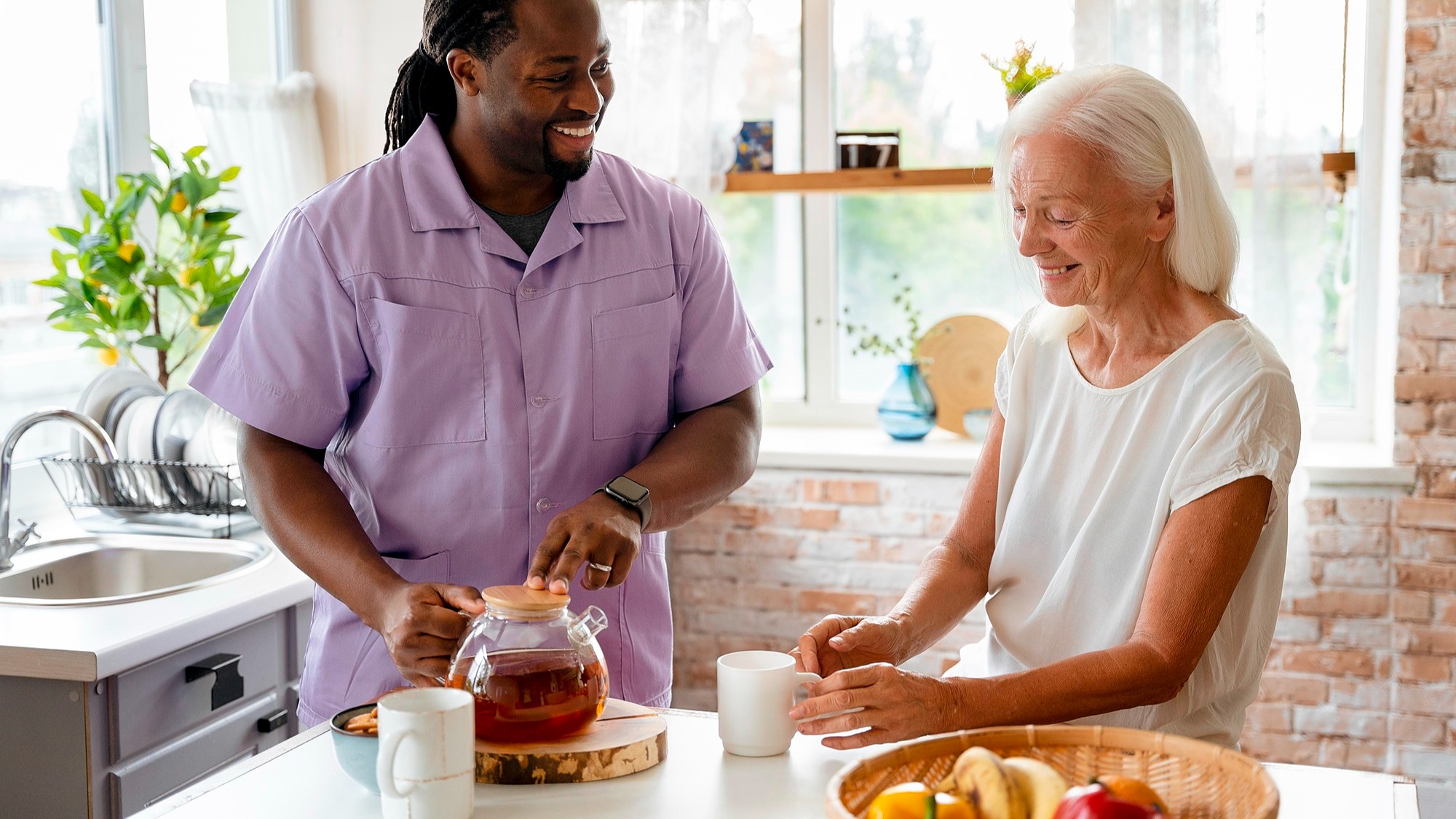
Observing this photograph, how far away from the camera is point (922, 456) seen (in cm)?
314

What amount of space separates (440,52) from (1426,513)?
2.38 m

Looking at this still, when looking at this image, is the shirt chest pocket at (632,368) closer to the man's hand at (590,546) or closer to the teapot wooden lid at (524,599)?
the man's hand at (590,546)

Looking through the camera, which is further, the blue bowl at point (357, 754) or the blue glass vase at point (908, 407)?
the blue glass vase at point (908, 407)

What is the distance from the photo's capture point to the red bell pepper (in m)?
0.86

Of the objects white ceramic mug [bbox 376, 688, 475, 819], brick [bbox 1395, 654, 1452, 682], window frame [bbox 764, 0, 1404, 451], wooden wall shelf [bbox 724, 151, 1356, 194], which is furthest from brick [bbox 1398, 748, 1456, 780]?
white ceramic mug [bbox 376, 688, 475, 819]

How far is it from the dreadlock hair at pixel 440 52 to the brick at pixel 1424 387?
7.31 feet

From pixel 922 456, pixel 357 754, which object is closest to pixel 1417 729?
pixel 922 456

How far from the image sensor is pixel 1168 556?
1.36 meters

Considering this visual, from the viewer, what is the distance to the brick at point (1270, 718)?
295cm

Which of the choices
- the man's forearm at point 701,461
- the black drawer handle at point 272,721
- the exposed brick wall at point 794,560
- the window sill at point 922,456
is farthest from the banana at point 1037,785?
the exposed brick wall at point 794,560

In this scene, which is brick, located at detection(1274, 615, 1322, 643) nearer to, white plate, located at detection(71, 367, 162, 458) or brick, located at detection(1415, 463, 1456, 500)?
brick, located at detection(1415, 463, 1456, 500)

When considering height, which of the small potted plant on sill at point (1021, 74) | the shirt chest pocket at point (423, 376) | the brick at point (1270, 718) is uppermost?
the small potted plant on sill at point (1021, 74)

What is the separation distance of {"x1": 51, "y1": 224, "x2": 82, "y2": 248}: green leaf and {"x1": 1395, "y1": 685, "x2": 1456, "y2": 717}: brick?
302 centimetres

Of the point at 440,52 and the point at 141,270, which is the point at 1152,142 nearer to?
the point at 440,52
